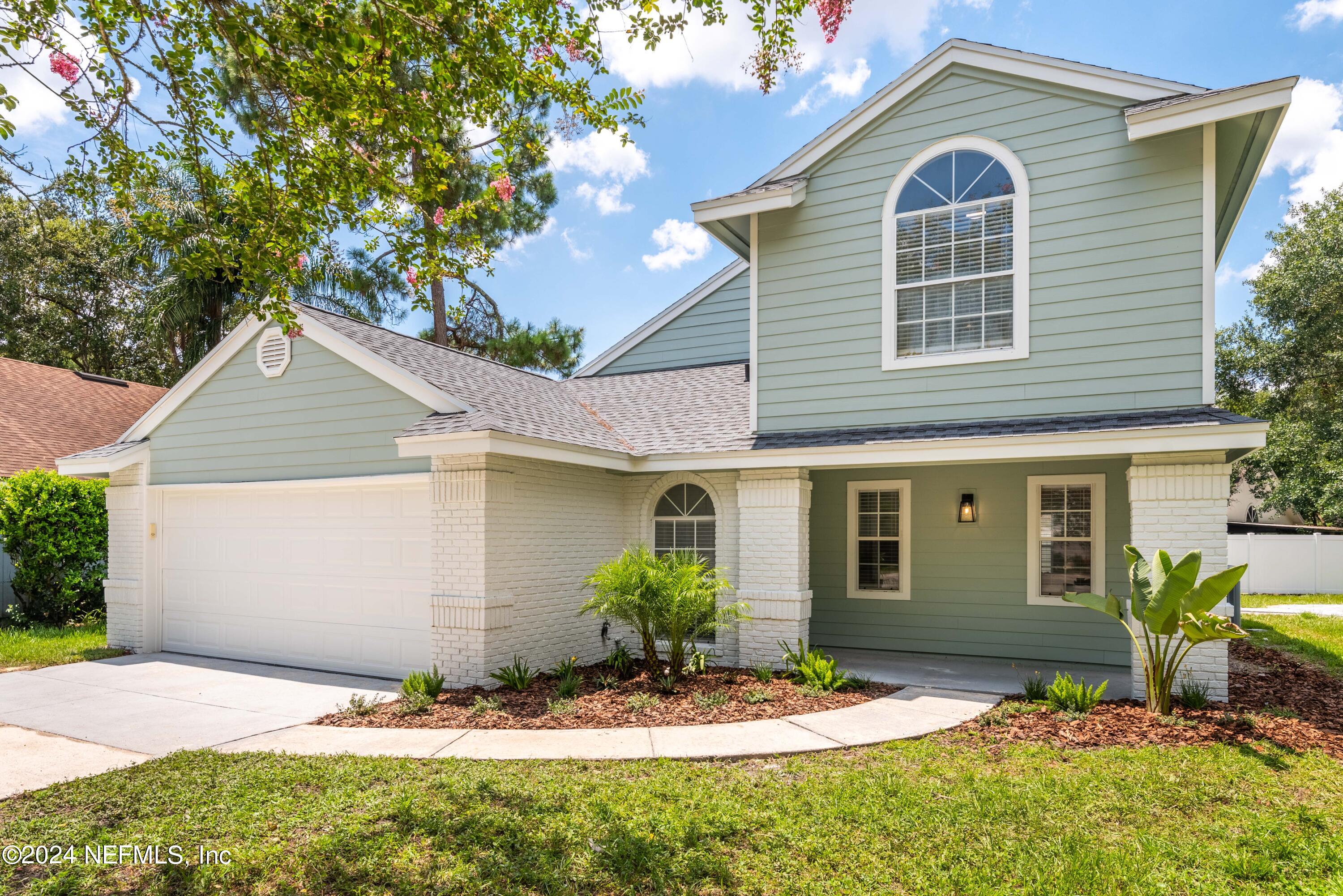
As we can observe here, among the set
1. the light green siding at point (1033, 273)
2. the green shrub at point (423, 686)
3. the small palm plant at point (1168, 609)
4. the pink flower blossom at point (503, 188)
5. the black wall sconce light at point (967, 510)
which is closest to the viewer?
the pink flower blossom at point (503, 188)

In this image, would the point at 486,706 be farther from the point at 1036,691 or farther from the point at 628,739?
the point at 1036,691

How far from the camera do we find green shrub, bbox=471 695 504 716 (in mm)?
7234

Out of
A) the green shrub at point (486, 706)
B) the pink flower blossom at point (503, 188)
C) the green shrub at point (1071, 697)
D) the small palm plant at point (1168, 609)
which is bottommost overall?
the green shrub at point (486, 706)

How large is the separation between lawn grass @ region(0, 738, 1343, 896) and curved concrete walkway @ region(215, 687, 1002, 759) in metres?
0.26

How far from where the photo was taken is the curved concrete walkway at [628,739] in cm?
603

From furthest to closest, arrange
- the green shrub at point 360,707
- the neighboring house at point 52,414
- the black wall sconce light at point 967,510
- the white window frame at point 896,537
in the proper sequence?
the neighboring house at point 52,414, the white window frame at point 896,537, the black wall sconce light at point 967,510, the green shrub at point 360,707

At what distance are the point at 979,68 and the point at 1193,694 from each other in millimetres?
6995

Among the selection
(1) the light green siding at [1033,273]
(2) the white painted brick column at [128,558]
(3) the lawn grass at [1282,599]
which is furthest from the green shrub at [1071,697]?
(3) the lawn grass at [1282,599]

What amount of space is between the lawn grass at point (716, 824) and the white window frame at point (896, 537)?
4788mm

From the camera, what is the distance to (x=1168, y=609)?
6.64m

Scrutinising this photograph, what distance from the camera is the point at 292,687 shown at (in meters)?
8.61

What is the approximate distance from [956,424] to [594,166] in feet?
37.6

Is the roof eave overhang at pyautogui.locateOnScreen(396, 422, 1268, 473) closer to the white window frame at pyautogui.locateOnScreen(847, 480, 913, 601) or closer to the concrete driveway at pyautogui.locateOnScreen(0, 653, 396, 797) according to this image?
the white window frame at pyautogui.locateOnScreen(847, 480, 913, 601)

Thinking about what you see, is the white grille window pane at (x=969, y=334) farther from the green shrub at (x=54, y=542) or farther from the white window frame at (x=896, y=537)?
the green shrub at (x=54, y=542)
